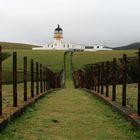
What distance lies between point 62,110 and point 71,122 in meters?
2.96

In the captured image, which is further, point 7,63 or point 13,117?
point 7,63

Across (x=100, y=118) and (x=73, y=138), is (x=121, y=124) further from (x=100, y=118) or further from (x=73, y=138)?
(x=73, y=138)

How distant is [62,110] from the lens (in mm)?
14820

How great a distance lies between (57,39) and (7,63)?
73.4 meters

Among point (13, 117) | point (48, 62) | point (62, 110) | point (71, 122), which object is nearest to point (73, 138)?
point (71, 122)

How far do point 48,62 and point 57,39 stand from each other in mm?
67015

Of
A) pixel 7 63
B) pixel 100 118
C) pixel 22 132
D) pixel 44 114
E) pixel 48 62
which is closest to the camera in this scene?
pixel 22 132

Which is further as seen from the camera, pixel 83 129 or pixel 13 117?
pixel 13 117

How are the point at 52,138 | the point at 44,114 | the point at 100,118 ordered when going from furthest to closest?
the point at 44,114
the point at 100,118
the point at 52,138

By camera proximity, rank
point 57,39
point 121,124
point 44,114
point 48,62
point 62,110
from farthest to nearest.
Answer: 1. point 57,39
2. point 48,62
3. point 62,110
4. point 44,114
5. point 121,124

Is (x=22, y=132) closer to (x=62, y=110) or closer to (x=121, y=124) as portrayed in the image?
(x=121, y=124)

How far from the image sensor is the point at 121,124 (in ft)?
38.2

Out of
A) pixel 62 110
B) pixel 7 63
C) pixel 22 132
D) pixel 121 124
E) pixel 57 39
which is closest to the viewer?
pixel 22 132

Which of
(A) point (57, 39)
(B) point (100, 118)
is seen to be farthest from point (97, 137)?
(A) point (57, 39)
